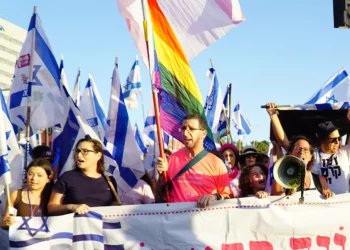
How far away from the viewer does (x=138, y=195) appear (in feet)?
22.1

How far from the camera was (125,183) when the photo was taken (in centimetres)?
686

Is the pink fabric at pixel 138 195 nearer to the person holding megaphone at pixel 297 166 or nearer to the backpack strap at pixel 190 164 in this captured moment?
the backpack strap at pixel 190 164

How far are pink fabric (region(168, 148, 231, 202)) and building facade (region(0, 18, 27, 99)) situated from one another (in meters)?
94.9

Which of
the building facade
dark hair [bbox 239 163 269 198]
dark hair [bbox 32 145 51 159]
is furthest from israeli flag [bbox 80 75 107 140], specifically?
the building facade

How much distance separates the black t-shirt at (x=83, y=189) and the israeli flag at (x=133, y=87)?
9580 mm

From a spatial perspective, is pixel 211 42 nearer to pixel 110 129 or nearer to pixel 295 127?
pixel 295 127

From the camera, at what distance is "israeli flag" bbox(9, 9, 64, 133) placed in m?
7.78

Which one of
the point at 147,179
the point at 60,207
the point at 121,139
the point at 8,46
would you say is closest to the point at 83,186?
the point at 60,207

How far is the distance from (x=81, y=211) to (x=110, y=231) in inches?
12.0

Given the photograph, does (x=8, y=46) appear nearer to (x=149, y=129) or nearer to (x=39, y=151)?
(x=149, y=129)

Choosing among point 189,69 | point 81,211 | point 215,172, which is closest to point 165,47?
point 189,69

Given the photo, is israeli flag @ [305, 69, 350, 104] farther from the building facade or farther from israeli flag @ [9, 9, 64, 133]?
the building facade

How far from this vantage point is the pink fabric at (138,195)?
261 inches


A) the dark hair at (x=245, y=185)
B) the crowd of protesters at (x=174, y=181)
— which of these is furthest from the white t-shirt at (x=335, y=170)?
the dark hair at (x=245, y=185)
